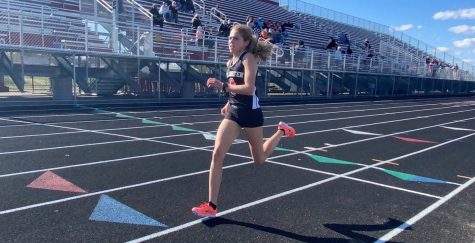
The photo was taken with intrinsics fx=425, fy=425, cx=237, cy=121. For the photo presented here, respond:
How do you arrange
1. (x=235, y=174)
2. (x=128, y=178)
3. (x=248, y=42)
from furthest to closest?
(x=235, y=174) → (x=128, y=178) → (x=248, y=42)

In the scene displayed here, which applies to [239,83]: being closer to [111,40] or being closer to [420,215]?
[420,215]

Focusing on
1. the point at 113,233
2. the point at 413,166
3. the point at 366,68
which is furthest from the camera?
the point at 366,68

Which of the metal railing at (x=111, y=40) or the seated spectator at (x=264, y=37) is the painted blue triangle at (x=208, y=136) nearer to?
the seated spectator at (x=264, y=37)

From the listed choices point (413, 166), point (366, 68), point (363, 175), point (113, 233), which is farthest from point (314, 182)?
point (366, 68)

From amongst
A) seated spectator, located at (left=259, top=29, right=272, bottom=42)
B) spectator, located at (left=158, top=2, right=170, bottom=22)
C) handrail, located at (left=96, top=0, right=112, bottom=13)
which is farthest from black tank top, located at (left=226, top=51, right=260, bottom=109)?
spectator, located at (left=158, top=2, right=170, bottom=22)

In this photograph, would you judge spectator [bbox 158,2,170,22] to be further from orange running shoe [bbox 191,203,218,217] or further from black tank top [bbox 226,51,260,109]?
orange running shoe [bbox 191,203,218,217]

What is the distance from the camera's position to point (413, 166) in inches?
286

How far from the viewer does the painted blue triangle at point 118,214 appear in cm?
417

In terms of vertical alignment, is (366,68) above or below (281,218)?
above

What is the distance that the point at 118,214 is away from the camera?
4336 mm

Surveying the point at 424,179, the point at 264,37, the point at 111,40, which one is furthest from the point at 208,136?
the point at 111,40

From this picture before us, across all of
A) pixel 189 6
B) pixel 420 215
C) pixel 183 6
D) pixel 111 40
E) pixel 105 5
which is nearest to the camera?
pixel 420 215

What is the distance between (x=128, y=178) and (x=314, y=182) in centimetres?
255

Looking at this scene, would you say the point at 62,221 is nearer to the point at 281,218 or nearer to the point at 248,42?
the point at 281,218
